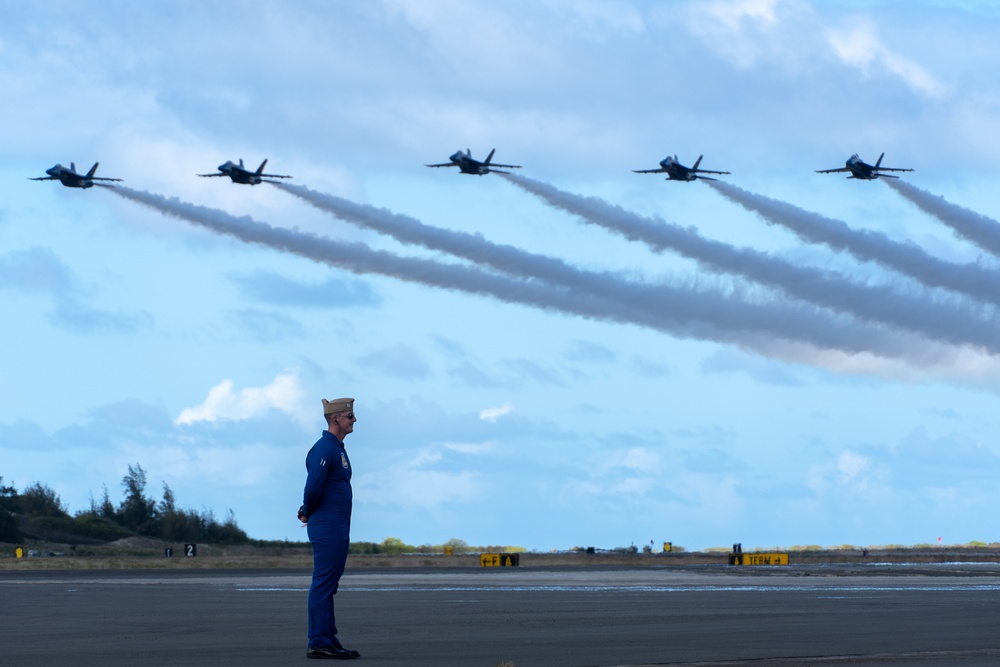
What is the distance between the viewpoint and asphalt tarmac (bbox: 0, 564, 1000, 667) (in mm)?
13625

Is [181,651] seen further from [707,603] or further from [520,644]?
[707,603]

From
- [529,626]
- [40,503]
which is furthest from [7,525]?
[529,626]

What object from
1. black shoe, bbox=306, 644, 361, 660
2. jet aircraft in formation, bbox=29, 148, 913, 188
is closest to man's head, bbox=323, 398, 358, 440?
black shoe, bbox=306, 644, 361, 660

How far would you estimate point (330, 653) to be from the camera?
1357 centimetres

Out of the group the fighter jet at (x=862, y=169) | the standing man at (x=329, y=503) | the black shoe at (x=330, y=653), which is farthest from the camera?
the fighter jet at (x=862, y=169)

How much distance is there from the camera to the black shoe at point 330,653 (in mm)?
13586

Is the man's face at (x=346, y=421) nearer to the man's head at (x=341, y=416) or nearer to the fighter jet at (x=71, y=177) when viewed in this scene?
the man's head at (x=341, y=416)

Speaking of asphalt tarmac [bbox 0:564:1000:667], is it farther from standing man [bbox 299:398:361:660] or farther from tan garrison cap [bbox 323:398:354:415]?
tan garrison cap [bbox 323:398:354:415]

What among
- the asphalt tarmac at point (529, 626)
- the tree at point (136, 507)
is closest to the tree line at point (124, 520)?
the tree at point (136, 507)

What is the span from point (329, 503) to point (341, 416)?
0.87 m

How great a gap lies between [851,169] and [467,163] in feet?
59.3

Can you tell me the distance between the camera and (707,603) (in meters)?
23.4

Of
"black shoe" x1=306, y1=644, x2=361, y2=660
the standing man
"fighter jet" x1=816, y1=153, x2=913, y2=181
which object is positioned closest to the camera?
"black shoe" x1=306, y1=644, x2=361, y2=660

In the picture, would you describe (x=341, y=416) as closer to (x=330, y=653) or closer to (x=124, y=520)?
(x=330, y=653)
